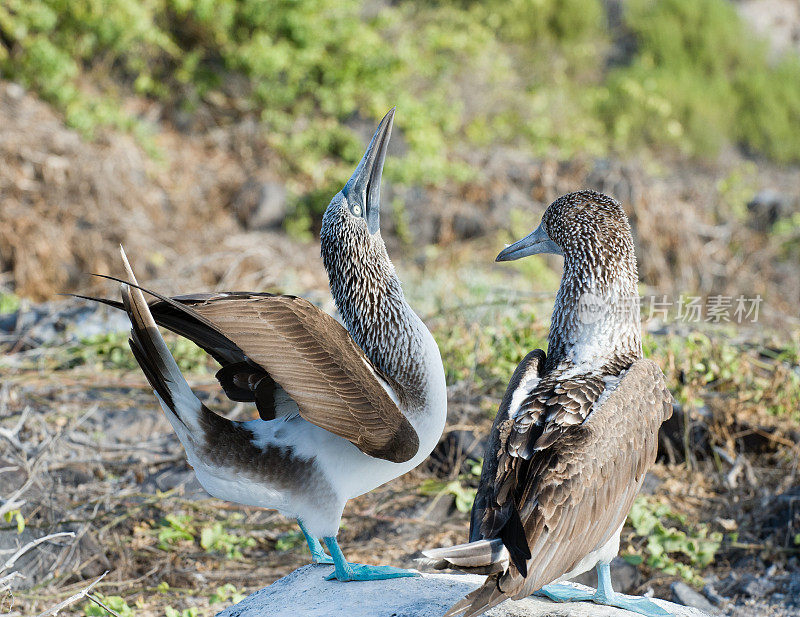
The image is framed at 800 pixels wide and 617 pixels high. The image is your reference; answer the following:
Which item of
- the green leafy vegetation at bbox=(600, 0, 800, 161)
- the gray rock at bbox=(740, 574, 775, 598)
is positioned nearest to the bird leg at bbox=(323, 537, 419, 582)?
the gray rock at bbox=(740, 574, 775, 598)

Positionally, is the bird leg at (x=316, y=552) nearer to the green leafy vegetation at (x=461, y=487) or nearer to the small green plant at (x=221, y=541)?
the small green plant at (x=221, y=541)

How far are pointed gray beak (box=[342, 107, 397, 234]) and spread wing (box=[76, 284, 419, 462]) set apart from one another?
0.60m

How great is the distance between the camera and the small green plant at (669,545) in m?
4.36

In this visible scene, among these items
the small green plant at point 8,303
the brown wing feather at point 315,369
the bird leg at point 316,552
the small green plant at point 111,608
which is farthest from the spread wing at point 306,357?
the small green plant at point 8,303

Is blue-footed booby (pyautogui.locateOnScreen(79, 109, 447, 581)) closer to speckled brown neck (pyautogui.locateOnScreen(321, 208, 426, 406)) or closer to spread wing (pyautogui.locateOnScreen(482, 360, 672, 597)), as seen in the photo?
speckled brown neck (pyautogui.locateOnScreen(321, 208, 426, 406))

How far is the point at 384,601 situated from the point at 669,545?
1922 millimetres

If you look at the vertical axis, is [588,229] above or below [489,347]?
above

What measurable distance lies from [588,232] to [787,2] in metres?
17.2

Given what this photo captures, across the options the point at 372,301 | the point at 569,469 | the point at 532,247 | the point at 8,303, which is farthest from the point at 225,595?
the point at 8,303

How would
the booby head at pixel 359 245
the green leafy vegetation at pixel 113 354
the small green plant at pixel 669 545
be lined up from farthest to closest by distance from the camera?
the green leafy vegetation at pixel 113 354, the small green plant at pixel 669 545, the booby head at pixel 359 245

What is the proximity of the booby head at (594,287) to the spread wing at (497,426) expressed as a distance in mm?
119

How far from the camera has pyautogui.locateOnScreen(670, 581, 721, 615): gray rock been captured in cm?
420

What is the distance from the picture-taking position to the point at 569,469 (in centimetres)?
278

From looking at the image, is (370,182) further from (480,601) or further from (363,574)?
(480,601)
